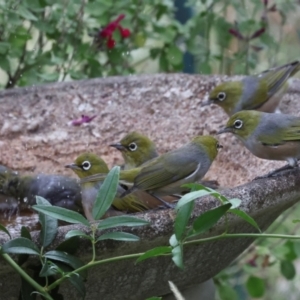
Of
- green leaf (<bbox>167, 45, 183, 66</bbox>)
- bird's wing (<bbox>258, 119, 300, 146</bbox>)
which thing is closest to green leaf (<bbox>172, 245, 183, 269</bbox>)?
bird's wing (<bbox>258, 119, 300, 146</bbox>)

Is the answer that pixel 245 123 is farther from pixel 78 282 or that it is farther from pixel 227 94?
pixel 78 282

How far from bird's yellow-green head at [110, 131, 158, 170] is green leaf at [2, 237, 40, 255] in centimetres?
129

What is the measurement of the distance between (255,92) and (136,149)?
38.8 inches

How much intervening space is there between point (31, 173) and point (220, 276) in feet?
4.54

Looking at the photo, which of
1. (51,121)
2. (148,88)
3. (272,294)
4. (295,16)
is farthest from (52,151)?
(295,16)

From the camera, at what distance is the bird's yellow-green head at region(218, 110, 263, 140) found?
11.0 ft

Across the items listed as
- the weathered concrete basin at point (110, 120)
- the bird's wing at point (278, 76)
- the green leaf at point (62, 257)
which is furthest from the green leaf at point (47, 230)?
the bird's wing at point (278, 76)

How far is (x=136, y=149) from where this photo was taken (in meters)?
3.39

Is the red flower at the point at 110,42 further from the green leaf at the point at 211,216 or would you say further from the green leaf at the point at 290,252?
the green leaf at the point at 211,216

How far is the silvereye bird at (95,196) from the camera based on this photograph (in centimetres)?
287

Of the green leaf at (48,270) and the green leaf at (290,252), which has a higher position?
the green leaf at (48,270)

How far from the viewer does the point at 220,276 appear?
15.3 feet

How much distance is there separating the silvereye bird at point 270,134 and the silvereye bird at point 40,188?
72 cm

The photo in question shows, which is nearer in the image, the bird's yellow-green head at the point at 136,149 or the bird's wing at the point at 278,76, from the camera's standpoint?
the bird's yellow-green head at the point at 136,149
